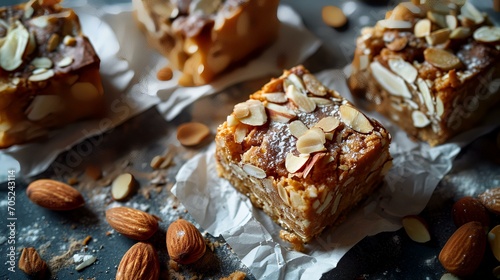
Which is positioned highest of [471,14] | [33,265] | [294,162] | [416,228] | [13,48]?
[13,48]

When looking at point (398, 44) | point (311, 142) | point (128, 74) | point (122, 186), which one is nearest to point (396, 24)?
point (398, 44)

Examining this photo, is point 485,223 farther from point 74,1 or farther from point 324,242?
point 74,1

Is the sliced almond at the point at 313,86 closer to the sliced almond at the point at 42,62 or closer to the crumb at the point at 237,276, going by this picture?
the crumb at the point at 237,276

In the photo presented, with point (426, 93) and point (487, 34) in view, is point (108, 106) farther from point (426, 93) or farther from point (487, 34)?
point (487, 34)

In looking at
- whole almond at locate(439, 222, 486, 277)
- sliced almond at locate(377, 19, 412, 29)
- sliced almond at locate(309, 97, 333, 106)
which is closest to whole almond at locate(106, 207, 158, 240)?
sliced almond at locate(309, 97, 333, 106)

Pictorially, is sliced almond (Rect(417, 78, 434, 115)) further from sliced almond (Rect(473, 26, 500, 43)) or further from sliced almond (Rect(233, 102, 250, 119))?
sliced almond (Rect(233, 102, 250, 119))

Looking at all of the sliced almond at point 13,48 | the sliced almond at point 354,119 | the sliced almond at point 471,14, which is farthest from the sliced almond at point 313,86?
the sliced almond at point 13,48
